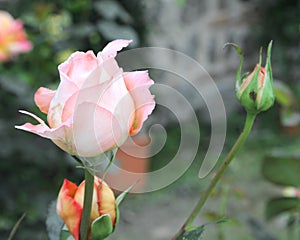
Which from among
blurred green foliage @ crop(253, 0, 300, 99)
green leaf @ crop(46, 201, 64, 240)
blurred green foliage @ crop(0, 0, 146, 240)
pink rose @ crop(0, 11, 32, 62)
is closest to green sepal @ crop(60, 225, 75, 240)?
green leaf @ crop(46, 201, 64, 240)

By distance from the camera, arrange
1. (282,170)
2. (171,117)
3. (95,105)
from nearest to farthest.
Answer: (95,105) < (282,170) < (171,117)

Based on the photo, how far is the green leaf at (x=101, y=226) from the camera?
1.29ft

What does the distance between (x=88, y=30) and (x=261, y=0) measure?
3.18 metres

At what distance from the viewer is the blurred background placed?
0.98m

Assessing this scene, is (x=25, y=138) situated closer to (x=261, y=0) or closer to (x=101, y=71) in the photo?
(x=101, y=71)

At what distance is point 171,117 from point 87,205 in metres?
3.74

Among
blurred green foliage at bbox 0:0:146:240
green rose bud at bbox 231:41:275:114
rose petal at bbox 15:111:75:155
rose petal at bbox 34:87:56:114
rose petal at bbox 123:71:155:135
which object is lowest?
blurred green foliage at bbox 0:0:146:240

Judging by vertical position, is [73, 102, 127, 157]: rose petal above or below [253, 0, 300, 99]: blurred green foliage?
below

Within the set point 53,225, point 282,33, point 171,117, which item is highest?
point 282,33

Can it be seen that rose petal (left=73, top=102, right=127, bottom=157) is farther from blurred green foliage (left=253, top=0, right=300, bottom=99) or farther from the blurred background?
blurred green foliage (left=253, top=0, right=300, bottom=99)

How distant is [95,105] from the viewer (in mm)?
370

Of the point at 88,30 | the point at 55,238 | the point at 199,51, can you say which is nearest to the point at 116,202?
the point at 55,238

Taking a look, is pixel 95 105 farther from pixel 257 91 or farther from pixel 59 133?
pixel 257 91

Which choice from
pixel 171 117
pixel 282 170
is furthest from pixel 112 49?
pixel 171 117
